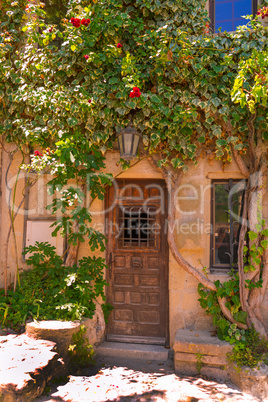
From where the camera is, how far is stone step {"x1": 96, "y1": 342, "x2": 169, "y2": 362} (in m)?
4.32

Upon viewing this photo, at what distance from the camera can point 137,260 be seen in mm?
4750

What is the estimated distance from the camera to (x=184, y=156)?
173 inches

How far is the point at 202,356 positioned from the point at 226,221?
5.69 ft

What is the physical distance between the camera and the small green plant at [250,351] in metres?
3.65

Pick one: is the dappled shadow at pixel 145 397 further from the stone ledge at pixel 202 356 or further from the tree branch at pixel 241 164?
the tree branch at pixel 241 164

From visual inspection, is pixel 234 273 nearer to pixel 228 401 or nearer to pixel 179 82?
pixel 228 401

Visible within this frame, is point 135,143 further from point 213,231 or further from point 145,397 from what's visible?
point 145,397

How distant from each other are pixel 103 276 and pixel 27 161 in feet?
6.70

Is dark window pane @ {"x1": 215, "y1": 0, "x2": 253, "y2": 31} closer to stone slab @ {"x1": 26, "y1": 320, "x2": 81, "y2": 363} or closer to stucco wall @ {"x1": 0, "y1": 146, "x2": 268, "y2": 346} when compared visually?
stucco wall @ {"x1": 0, "y1": 146, "x2": 268, "y2": 346}

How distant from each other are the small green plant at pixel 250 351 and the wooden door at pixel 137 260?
3.72 ft

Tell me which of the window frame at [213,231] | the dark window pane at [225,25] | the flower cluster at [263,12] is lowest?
the window frame at [213,231]

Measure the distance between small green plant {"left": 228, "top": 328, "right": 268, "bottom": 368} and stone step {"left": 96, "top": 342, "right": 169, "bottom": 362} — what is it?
3.21 feet

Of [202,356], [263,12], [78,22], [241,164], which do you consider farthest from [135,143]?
[202,356]

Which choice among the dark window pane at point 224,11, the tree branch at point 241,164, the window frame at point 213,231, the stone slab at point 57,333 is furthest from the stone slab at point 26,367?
the dark window pane at point 224,11
